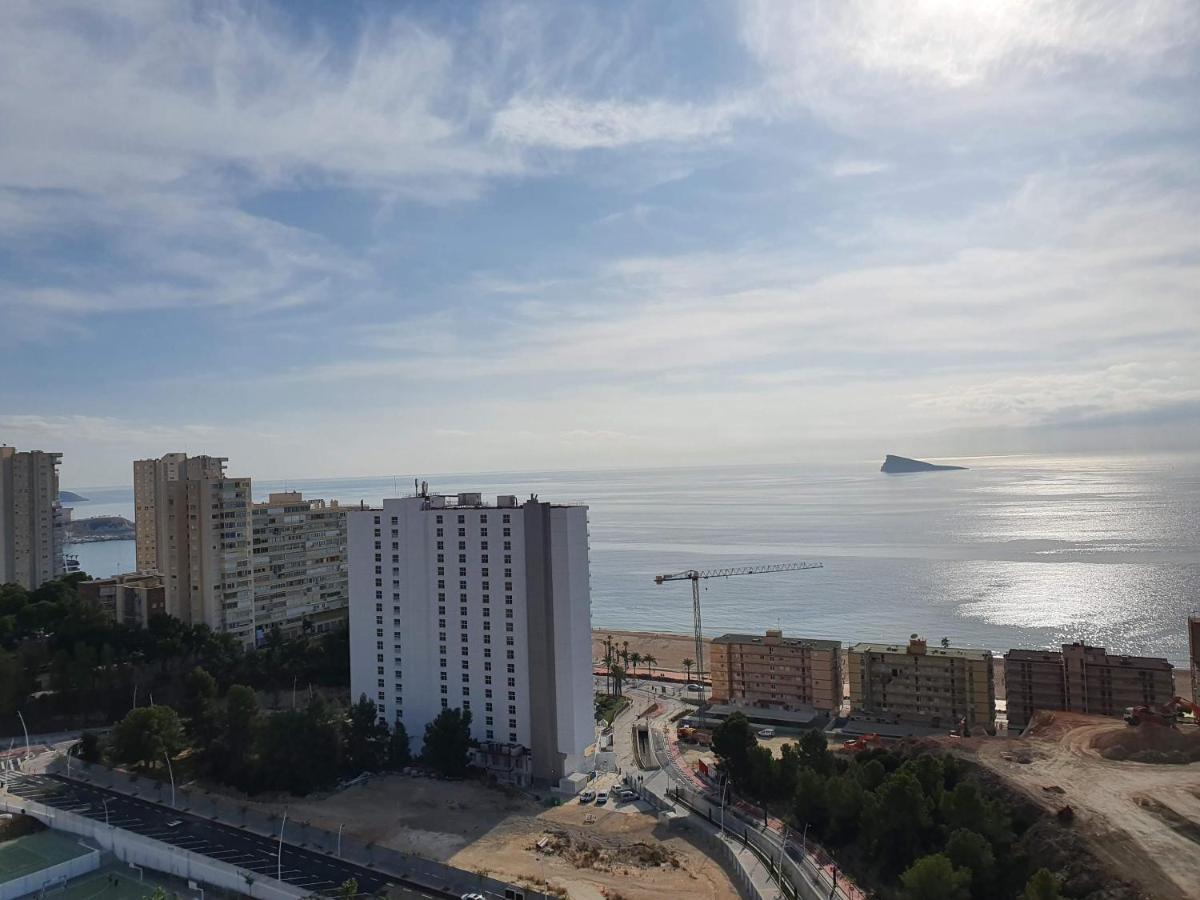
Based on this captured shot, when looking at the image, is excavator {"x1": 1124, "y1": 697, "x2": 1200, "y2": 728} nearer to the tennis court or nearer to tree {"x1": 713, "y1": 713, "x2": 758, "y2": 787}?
tree {"x1": 713, "y1": 713, "x2": 758, "y2": 787}

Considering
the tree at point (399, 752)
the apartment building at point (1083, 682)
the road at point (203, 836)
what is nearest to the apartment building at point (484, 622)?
the tree at point (399, 752)

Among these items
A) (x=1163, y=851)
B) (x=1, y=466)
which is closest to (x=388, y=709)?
(x=1163, y=851)

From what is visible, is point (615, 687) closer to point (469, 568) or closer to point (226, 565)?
point (469, 568)

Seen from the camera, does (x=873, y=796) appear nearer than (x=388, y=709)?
Yes

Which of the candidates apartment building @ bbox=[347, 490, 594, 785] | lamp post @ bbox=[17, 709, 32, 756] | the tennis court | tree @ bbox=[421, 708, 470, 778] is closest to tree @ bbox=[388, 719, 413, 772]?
tree @ bbox=[421, 708, 470, 778]

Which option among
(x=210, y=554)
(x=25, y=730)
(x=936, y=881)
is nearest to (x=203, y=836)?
(x=25, y=730)

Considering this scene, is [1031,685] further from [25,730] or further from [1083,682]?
[25,730]
